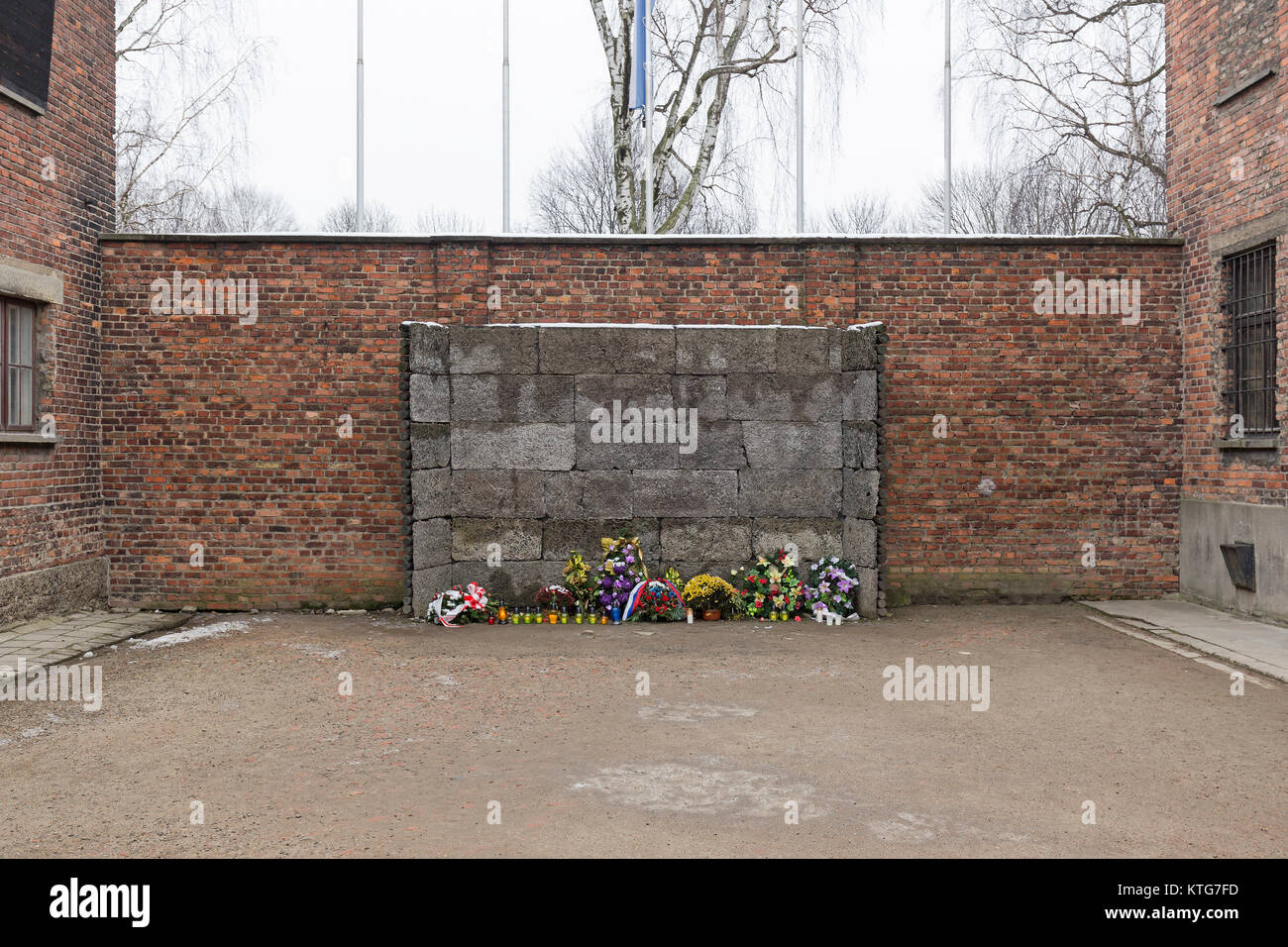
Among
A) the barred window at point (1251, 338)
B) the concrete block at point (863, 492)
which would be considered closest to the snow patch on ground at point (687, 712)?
the concrete block at point (863, 492)

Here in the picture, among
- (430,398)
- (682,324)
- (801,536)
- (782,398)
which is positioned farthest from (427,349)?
(801,536)

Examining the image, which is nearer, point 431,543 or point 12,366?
point 12,366

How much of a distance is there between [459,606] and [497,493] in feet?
4.09

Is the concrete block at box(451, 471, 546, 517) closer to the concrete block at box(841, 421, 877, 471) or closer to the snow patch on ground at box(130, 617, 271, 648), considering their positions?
the snow patch on ground at box(130, 617, 271, 648)

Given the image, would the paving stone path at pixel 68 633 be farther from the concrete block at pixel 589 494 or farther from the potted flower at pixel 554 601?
the concrete block at pixel 589 494

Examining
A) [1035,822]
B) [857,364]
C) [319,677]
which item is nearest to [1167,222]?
[857,364]

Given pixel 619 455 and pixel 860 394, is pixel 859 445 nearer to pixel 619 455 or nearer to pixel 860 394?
pixel 860 394

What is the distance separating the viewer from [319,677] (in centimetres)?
721

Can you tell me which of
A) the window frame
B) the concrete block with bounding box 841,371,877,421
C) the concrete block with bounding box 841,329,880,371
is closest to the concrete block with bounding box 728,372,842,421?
the concrete block with bounding box 841,371,877,421

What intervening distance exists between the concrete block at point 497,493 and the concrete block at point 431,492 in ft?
0.26

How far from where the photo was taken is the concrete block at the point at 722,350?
9.98 m

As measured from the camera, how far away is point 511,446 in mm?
9891

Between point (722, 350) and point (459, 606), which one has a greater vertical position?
point (722, 350)

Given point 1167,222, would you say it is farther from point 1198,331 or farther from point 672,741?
point 672,741
